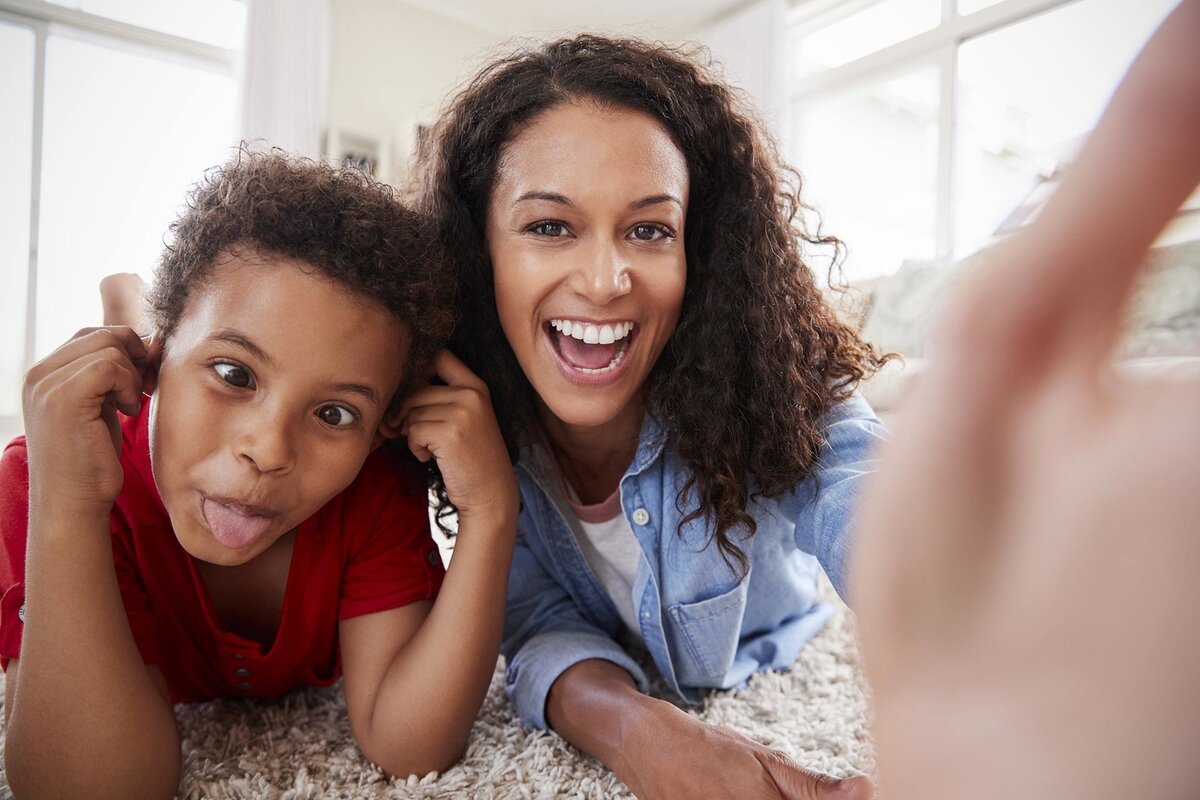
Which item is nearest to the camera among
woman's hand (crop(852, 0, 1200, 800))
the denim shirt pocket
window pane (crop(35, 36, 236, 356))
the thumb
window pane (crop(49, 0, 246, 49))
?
woman's hand (crop(852, 0, 1200, 800))

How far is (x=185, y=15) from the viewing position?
4.03 m

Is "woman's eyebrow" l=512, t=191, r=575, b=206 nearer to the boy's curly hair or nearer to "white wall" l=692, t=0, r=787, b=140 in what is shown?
the boy's curly hair

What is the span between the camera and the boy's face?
70 centimetres

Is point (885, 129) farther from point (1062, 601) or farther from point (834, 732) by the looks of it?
point (1062, 601)

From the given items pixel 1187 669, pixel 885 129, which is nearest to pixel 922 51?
pixel 885 129

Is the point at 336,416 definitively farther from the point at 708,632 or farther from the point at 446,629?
the point at 708,632

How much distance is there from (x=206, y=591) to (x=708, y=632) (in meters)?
0.57

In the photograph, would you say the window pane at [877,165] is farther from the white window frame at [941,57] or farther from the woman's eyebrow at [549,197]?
the woman's eyebrow at [549,197]

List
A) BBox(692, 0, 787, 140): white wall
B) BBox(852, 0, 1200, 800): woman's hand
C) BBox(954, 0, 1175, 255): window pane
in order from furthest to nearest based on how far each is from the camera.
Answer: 1. BBox(692, 0, 787, 140): white wall
2. BBox(954, 0, 1175, 255): window pane
3. BBox(852, 0, 1200, 800): woman's hand

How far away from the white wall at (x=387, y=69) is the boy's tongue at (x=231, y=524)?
150 inches

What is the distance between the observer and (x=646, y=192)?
881 mm

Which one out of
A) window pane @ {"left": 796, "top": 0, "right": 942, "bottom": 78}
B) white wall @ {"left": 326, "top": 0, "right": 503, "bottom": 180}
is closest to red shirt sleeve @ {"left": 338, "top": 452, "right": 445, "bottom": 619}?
white wall @ {"left": 326, "top": 0, "right": 503, "bottom": 180}

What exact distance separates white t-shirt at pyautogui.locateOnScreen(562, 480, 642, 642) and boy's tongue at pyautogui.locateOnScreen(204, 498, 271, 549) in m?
0.46

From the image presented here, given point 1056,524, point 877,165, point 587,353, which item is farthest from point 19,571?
point 877,165
